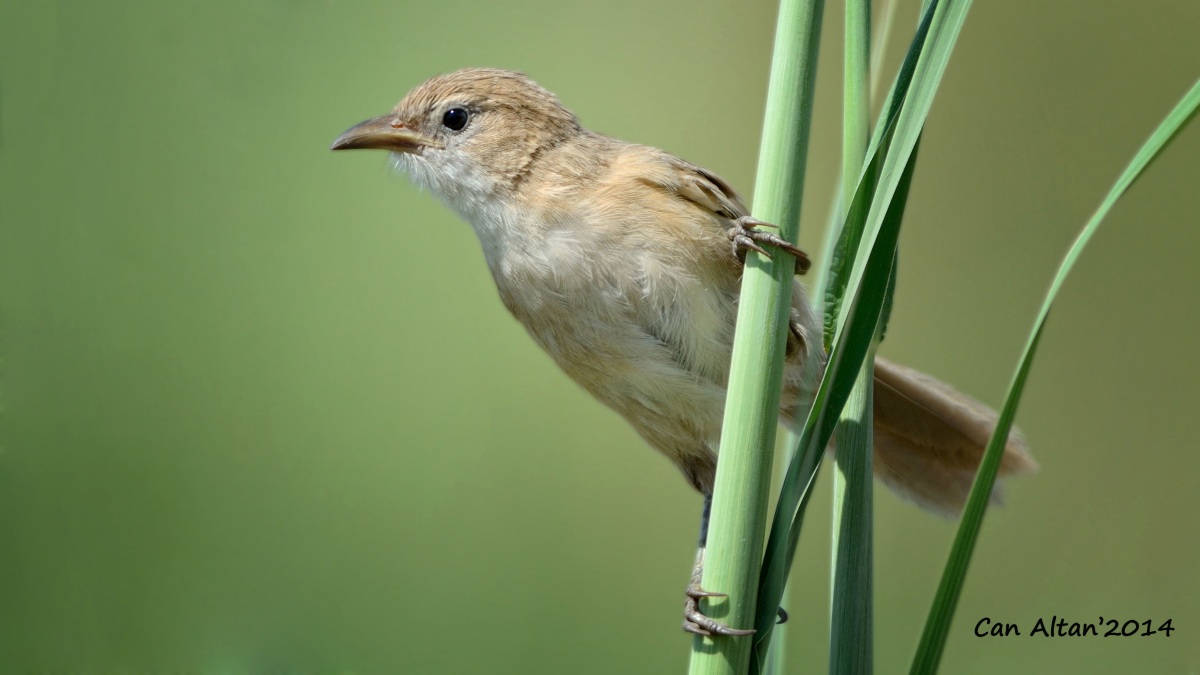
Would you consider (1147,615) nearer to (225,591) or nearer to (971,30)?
(971,30)

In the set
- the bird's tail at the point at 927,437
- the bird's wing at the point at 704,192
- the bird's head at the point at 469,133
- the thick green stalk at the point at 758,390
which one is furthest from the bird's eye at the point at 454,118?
the thick green stalk at the point at 758,390

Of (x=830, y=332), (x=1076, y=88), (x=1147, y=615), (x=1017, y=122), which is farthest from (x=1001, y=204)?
(x=830, y=332)

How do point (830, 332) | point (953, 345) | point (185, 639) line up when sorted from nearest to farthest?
point (830, 332), point (185, 639), point (953, 345)

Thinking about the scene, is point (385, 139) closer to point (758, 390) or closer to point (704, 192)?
point (704, 192)

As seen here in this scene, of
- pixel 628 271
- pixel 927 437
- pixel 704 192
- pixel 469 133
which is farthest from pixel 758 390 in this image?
pixel 469 133

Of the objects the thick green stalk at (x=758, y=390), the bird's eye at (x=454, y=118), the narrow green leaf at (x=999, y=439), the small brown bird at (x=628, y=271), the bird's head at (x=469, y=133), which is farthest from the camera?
the bird's eye at (x=454, y=118)

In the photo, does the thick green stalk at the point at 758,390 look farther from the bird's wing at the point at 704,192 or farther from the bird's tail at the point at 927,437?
the bird's tail at the point at 927,437
